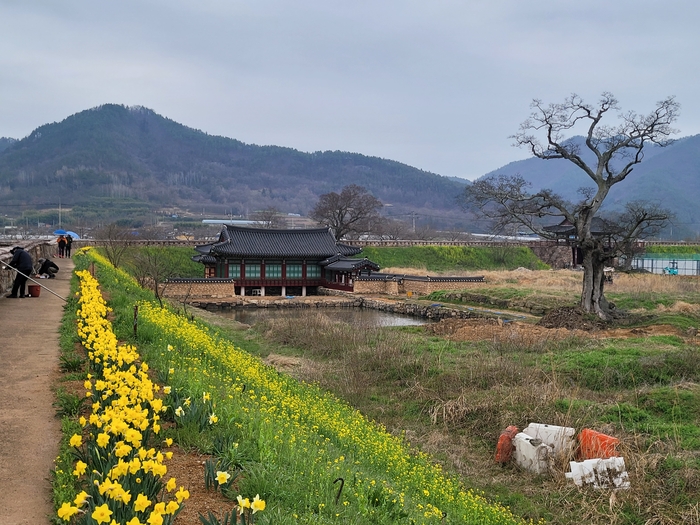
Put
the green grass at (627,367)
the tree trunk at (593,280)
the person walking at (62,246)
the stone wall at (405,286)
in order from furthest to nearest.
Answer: the stone wall at (405,286), the person walking at (62,246), the tree trunk at (593,280), the green grass at (627,367)

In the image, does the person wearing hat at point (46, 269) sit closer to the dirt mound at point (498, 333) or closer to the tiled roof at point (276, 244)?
the dirt mound at point (498, 333)

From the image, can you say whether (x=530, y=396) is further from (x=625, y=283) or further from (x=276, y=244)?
(x=276, y=244)

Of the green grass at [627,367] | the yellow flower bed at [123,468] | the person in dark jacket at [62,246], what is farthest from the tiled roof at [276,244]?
the yellow flower bed at [123,468]

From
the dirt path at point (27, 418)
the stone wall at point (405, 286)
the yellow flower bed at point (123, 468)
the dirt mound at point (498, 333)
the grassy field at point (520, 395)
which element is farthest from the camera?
the stone wall at point (405, 286)

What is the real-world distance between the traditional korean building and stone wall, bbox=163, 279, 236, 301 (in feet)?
5.28

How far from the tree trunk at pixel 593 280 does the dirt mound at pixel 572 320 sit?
483 mm

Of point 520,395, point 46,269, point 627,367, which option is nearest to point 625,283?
point 627,367

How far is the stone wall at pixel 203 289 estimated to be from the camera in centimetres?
3603

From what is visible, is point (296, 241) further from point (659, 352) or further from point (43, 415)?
point (43, 415)

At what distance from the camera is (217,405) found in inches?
248

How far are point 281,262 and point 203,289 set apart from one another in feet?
19.8

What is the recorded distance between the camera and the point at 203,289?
3706 centimetres

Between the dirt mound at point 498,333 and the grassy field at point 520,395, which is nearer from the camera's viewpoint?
the grassy field at point 520,395

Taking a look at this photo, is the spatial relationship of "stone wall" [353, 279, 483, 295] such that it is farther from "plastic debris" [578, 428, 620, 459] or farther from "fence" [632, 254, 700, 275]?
"plastic debris" [578, 428, 620, 459]
